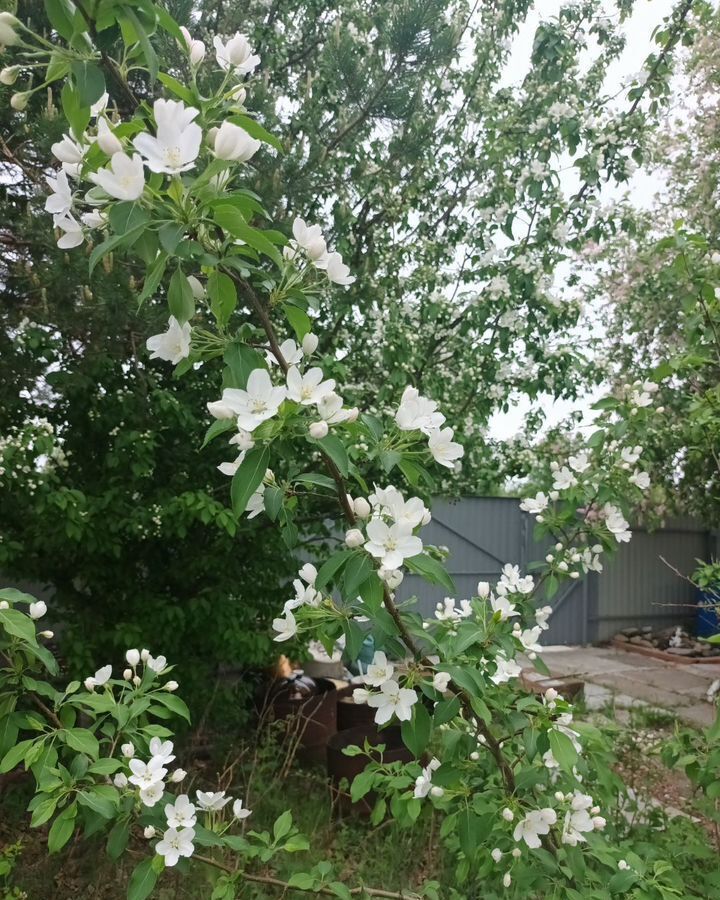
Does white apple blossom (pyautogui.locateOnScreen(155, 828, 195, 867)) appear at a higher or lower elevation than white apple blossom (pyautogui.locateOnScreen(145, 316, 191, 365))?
lower

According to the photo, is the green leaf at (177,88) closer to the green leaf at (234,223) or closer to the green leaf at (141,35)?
the green leaf at (141,35)

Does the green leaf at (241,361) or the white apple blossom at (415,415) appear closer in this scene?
the green leaf at (241,361)

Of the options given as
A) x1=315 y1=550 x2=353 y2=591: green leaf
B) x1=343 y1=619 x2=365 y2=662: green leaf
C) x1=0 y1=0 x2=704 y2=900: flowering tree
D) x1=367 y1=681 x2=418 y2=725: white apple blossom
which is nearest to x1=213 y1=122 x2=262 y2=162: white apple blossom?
x1=0 y1=0 x2=704 y2=900: flowering tree

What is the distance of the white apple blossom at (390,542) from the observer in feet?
3.69

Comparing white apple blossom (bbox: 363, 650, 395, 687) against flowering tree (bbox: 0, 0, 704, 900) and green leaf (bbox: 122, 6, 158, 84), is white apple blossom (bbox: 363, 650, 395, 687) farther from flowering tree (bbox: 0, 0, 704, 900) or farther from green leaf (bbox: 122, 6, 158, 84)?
green leaf (bbox: 122, 6, 158, 84)

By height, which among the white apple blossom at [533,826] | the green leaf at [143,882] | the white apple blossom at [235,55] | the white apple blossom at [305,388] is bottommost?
the green leaf at [143,882]

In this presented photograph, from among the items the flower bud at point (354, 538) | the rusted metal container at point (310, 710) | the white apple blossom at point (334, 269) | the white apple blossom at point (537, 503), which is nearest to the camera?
the flower bud at point (354, 538)

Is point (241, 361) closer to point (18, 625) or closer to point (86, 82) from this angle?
point (86, 82)

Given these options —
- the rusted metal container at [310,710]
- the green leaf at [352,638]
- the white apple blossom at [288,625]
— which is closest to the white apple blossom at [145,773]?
the white apple blossom at [288,625]

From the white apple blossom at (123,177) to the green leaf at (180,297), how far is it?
0.13m

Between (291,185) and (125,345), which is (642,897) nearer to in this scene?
(125,345)

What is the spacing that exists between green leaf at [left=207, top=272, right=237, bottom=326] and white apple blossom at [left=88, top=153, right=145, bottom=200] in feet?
0.58

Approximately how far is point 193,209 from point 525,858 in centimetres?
143

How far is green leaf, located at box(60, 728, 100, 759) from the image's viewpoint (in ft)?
4.27
